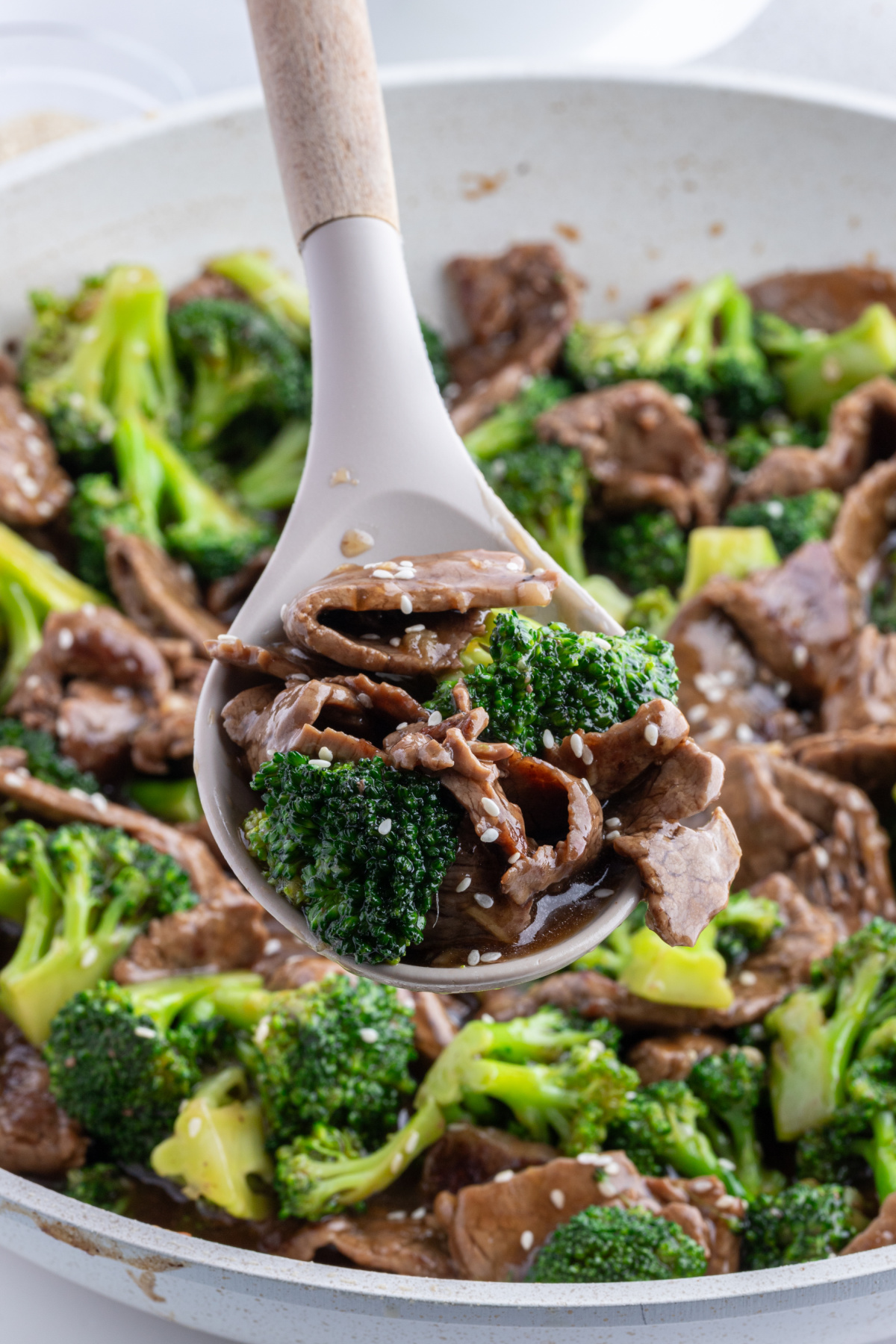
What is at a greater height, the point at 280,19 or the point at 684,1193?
the point at 280,19

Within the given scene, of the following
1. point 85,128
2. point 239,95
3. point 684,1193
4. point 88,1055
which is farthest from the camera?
point 85,128

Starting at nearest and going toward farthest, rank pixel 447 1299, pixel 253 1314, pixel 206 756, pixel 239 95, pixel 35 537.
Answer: pixel 447 1299 → pixel 253 1314 → pixel 206 756 → pixel 35 537 → pixel 239 95

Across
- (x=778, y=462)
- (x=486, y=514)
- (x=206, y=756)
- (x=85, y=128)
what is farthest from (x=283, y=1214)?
(x=85, y=128)

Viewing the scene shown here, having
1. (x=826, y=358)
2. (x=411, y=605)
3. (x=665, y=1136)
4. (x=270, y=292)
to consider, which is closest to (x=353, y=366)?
(x=411, y=605)

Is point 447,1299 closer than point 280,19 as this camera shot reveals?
Yes

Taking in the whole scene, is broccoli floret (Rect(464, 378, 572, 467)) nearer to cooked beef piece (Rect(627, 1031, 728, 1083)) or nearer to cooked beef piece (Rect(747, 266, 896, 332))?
cooked beef piece (Rect(747, 266, 896, 332))

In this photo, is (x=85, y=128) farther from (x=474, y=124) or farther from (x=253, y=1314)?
(x=253, y=1314)

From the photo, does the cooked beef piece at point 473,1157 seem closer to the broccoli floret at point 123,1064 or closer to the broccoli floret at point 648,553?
the broccoli floret at point 123,1064
